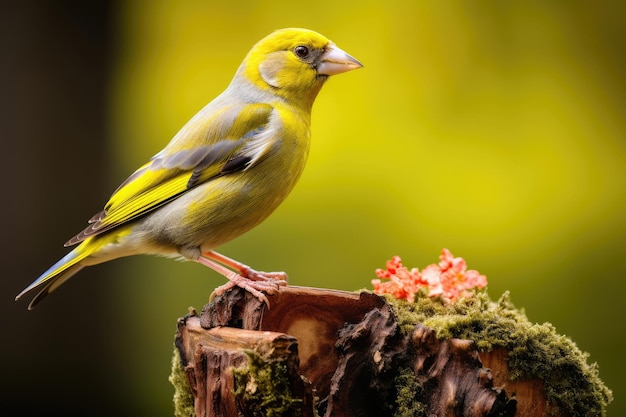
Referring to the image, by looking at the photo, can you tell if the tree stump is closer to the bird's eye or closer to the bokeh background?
the bird's eye

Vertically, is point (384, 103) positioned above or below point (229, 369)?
above

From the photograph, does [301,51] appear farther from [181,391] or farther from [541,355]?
[541,355]

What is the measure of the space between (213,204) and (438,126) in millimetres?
3141

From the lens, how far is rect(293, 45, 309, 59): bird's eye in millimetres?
3906

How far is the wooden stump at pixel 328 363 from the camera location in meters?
2.57

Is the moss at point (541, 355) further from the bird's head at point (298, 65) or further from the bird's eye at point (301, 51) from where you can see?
the bird's eye at point (301, 51)

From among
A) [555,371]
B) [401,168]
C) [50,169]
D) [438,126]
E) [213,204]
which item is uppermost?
[438,126]

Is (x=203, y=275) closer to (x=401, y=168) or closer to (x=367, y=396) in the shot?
(x=401, y=168)

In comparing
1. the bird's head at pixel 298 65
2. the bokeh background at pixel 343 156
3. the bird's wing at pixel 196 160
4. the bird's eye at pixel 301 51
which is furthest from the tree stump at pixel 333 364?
the bokeh background at pixel 343 156

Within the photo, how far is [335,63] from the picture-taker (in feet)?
12.7

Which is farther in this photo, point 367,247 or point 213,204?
point 367,247

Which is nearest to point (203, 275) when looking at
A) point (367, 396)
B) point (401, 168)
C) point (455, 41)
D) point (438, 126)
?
point (401, 168)

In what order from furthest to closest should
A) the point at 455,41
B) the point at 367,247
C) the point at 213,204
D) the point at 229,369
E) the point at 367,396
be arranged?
the point at 455,41 < the point at 367,247 < the point at 213,204 < the point at 367,396 < the point at 229,369

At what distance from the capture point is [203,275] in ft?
20.7
